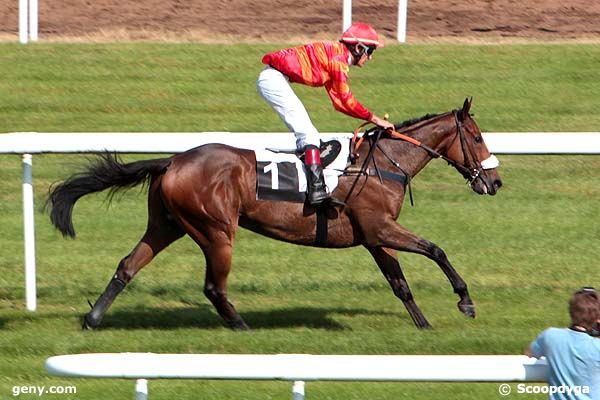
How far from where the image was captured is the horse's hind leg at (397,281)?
305 inches

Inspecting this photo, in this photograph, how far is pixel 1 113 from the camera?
13117 mm

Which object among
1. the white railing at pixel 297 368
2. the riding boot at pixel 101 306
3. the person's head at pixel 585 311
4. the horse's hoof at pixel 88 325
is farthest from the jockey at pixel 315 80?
the white railing at pixel 297 368

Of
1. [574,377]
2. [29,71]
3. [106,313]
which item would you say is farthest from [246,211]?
[29,71]

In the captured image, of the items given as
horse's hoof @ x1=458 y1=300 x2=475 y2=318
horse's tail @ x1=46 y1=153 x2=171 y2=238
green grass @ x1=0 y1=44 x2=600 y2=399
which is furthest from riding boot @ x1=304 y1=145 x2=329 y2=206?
horse's hoof @ x1=458 y1=300 x2=475 y2=318

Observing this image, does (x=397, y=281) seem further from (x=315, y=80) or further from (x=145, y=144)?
(x=145, y=144)

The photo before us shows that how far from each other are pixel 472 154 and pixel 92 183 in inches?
88.5

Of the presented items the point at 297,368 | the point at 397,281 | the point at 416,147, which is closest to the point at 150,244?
the point at 397,281

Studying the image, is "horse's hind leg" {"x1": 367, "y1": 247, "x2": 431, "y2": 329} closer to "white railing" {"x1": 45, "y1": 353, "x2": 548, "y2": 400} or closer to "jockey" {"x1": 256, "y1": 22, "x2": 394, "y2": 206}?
"jockey" {"x1": 256, "y1": 22, "x2": 394, "y2": 206}

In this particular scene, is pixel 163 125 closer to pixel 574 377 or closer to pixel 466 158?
pixel 466 158

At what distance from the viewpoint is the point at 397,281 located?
787 centimetres

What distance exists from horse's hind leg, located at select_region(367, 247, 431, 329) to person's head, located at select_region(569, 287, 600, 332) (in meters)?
2.78

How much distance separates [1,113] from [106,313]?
551 centimetres

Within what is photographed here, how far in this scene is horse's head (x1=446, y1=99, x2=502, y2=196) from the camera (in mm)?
7992

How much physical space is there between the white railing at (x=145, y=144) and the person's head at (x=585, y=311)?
3.10m
